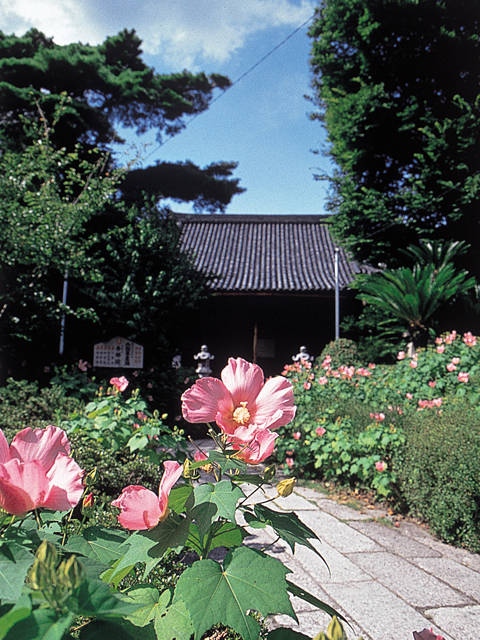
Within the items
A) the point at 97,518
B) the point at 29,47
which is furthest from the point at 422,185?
the point at 97,518

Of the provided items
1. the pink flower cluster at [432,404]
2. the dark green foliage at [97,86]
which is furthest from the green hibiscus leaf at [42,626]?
the dark green foliage at [97,86]

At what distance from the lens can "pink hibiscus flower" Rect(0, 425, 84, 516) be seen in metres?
0.50

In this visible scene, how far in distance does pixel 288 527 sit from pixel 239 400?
0.18 m

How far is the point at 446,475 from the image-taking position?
297 centimetres

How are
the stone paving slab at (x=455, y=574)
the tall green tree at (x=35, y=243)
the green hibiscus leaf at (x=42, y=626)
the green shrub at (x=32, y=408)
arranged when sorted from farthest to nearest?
the tall green tree at (x=35, y=243) < the green shrub at (x=32, y=408) < the stone paving slab at (x=455, y=574) < the green hibiscus leaf at (x=42, y=626)

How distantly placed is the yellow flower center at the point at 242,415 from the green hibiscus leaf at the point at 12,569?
30 cm

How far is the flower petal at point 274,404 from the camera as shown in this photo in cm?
67

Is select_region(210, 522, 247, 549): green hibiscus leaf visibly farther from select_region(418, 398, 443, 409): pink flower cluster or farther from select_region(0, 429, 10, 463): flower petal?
select_region(418, 398, 443, 409): pink flower cluster

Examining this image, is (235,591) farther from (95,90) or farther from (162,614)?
(95,90)

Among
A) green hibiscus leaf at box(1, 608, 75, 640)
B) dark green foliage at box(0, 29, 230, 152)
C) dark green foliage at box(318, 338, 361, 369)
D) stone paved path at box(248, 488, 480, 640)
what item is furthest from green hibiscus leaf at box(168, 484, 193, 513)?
dark green foliage at box(0, 29, 230, 152)

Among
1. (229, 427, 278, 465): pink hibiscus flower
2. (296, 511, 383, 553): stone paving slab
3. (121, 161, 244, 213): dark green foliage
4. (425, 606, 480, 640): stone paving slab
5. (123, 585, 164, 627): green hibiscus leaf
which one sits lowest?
(296, 511, 383, 553): stone paving slab

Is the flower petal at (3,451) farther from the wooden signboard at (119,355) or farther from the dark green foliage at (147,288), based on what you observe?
the wooden signboard at (119,355)

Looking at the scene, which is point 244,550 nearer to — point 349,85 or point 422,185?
point 422,185

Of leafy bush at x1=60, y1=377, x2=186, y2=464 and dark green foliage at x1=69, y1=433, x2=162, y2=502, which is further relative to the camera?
leafy bush at x1=60, y1=377, x2=186, y2=464
